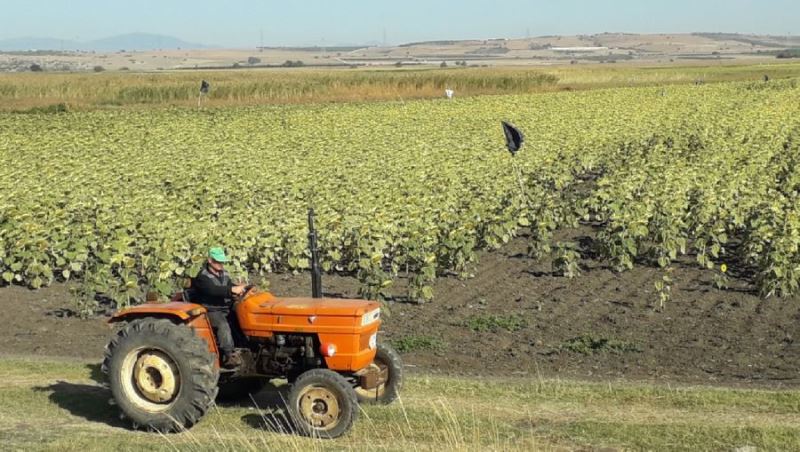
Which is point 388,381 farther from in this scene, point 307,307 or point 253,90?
point 253,90

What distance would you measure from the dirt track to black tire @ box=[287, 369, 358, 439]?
258 centimetres

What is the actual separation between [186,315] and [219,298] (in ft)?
0.90

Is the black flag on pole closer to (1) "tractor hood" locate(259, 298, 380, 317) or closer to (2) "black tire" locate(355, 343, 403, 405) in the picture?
(2) "black tire" locate(355, 343, 403, 405)

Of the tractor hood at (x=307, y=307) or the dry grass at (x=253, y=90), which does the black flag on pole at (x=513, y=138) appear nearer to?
the tractor hood at (x=307, y=307)

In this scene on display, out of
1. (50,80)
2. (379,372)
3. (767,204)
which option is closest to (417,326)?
(379,372)

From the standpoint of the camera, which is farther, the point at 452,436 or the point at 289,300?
the point at 289,300

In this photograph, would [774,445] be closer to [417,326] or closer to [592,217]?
[417,326]

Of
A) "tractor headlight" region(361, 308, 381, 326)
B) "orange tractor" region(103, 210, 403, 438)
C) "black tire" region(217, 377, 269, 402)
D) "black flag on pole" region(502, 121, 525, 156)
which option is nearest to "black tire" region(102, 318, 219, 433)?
"orange tractor" region(103, 210, 403, 438)

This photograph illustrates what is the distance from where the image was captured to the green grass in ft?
23.8

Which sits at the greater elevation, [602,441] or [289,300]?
[289,300]

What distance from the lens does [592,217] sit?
57.1 ft

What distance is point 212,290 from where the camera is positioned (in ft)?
25.8

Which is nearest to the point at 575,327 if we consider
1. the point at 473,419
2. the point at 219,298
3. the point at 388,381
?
the point at 388,381

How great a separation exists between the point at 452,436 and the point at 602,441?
1.06 m
